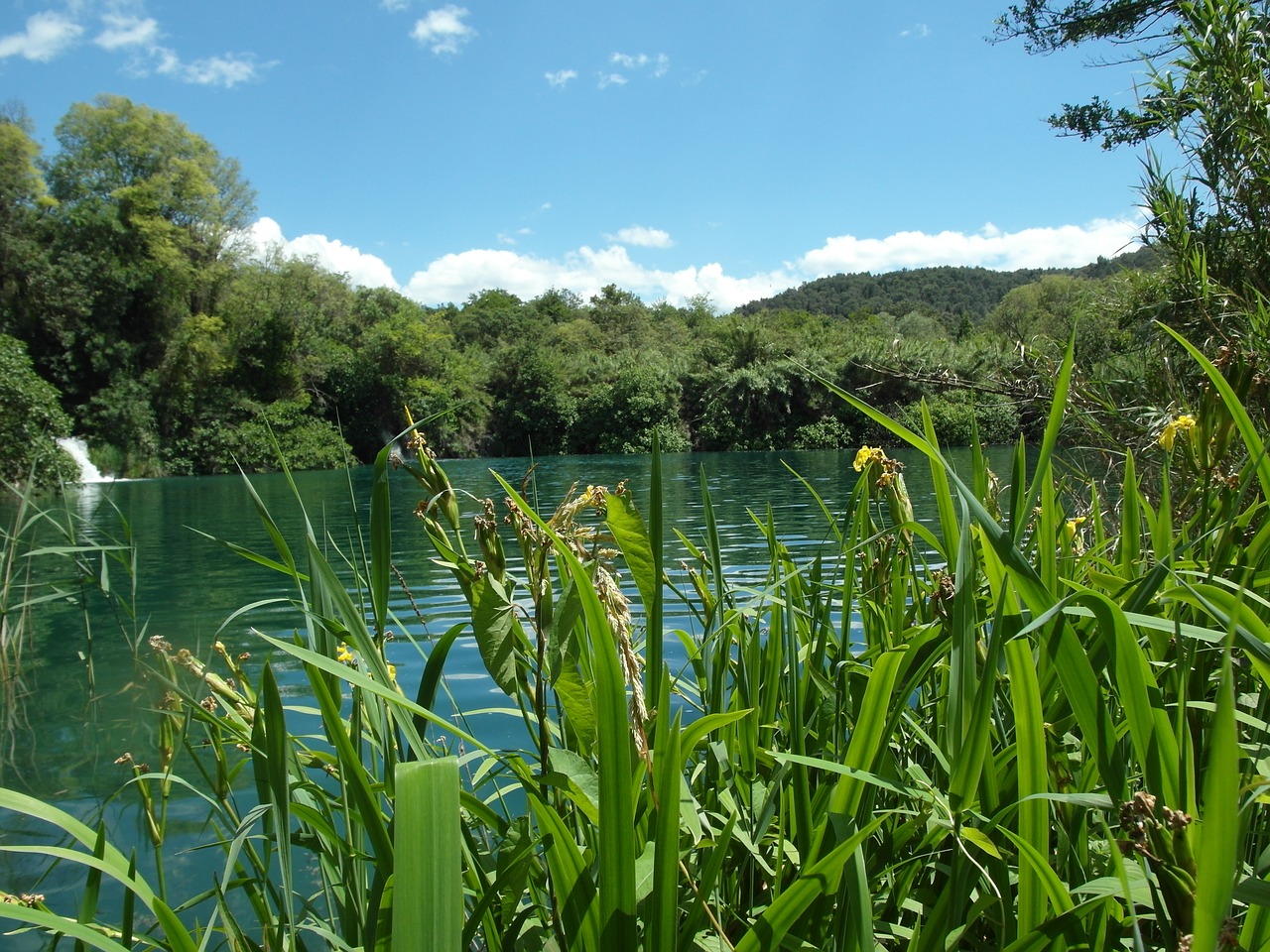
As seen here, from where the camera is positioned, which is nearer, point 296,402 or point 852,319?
point 296,402

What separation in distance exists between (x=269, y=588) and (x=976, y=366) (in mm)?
6606

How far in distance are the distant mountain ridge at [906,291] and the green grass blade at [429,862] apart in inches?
3324

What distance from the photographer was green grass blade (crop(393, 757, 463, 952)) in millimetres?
407

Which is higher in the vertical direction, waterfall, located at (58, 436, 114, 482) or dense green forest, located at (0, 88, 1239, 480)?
dense green forest, located at (0, 88, 1239, 480)

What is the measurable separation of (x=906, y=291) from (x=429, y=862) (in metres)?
99.1

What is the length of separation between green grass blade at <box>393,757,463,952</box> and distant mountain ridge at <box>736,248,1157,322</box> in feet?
277

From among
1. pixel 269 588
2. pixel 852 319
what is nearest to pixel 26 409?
pixel 269 588

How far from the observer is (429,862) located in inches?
16.3

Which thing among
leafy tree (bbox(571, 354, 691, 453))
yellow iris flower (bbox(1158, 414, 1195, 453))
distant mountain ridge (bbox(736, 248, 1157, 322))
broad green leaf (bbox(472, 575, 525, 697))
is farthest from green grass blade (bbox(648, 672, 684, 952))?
distant mountain ridge (bbox(736, 248, 1157, 322))

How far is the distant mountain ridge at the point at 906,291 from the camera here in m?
86.3

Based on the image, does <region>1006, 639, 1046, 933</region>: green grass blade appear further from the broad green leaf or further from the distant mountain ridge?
the distant mountain ridge

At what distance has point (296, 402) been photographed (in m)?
29.5

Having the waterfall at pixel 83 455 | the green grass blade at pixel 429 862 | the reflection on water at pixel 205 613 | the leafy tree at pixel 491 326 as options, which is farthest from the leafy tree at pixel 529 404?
the green grass blade at pixel 429 862

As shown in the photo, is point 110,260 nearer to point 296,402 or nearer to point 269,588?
point 296,402
